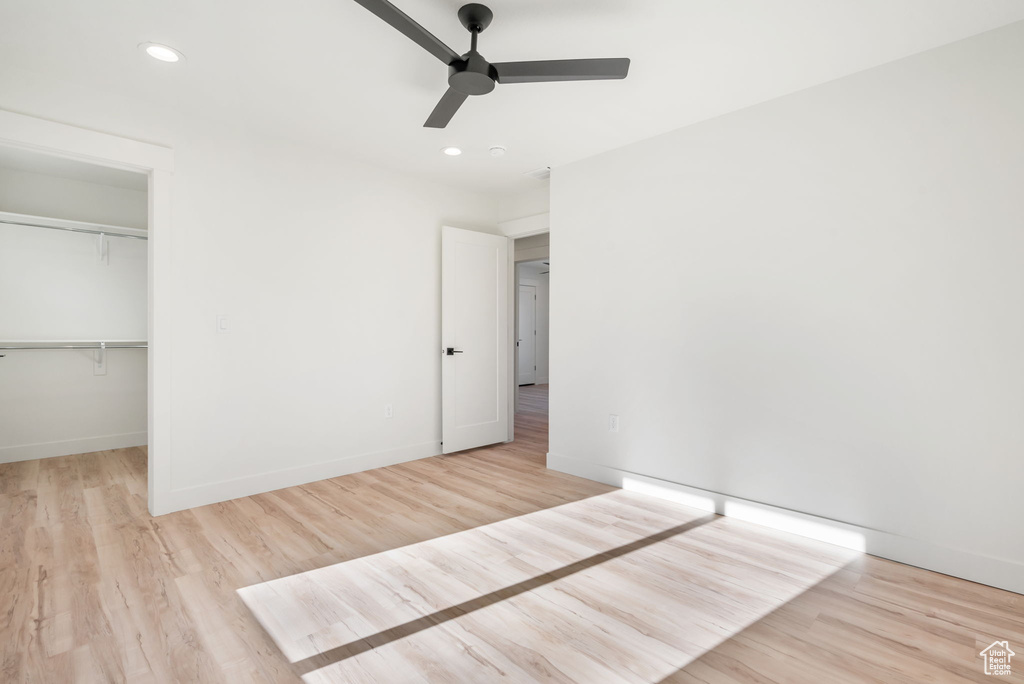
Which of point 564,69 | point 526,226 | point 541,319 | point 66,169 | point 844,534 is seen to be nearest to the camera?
point 564,69

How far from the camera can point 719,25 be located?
2143 mm

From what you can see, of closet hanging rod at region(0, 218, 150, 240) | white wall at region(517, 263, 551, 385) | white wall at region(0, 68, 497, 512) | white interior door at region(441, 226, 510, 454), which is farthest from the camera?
white wall at region(517, 263, 551, 385)

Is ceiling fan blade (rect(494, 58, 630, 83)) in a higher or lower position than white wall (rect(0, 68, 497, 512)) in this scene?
higher

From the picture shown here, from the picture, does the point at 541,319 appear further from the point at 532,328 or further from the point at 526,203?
the point at 526,203

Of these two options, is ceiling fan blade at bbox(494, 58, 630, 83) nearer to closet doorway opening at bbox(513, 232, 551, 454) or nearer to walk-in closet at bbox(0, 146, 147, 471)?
walk-in closet at bbox(0, 146, 147, 471)

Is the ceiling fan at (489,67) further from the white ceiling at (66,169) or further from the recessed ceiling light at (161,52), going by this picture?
the white ceiling at (66,169)

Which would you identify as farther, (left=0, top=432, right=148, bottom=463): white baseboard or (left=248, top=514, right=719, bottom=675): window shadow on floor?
(left=0, top=432, right=148, bottom=463): white baseboard

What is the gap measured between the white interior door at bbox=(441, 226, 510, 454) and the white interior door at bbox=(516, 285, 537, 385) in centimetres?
502

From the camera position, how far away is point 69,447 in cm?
436

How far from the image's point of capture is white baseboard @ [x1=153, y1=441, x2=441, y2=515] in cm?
305

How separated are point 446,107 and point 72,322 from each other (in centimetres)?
429

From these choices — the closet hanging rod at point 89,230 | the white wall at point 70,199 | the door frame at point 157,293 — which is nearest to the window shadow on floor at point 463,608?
the door frame at point 157,293

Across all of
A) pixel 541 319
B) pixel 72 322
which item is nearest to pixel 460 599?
pixel 72 322

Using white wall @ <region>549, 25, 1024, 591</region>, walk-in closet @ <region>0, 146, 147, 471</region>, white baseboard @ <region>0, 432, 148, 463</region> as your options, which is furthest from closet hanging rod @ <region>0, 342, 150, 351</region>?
white wall @ <region>549, 25, 1024, 591</region>
